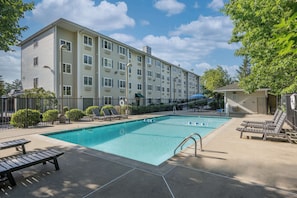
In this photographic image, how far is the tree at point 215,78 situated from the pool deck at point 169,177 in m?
30.8

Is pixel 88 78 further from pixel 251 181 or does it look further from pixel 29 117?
pixel 251 181

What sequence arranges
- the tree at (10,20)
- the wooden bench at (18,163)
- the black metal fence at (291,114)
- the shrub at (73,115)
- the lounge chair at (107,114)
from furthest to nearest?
the lounge chair at (107,114) < the shrub at (73,115) < the black metal fence at (291,114) < the tree at (10,20) < the wooden bench at (18,163)

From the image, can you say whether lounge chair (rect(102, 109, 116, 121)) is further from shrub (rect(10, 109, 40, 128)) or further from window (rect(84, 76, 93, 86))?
window (rect(84, 76, 93, 86))

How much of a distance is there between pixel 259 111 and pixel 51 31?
2738 cm

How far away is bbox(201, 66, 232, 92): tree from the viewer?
35.7 metres

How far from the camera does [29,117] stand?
38.3 feet

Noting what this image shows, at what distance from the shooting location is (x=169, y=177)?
389 centimetres

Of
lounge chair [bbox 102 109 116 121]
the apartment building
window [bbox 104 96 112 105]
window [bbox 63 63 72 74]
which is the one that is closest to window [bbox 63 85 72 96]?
the apartment building

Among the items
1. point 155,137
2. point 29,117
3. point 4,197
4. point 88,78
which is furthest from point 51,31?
point 4,197

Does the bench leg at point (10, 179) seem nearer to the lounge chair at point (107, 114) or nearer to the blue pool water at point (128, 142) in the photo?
the blue pool water at point (128, 142)

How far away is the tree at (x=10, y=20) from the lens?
4793 millimetres

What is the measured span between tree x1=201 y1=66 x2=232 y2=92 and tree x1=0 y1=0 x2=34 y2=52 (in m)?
32.6

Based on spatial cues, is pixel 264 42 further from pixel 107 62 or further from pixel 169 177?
pixel 107 62

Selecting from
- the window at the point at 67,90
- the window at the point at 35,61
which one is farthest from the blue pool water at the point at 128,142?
the window at the point at 35,61
